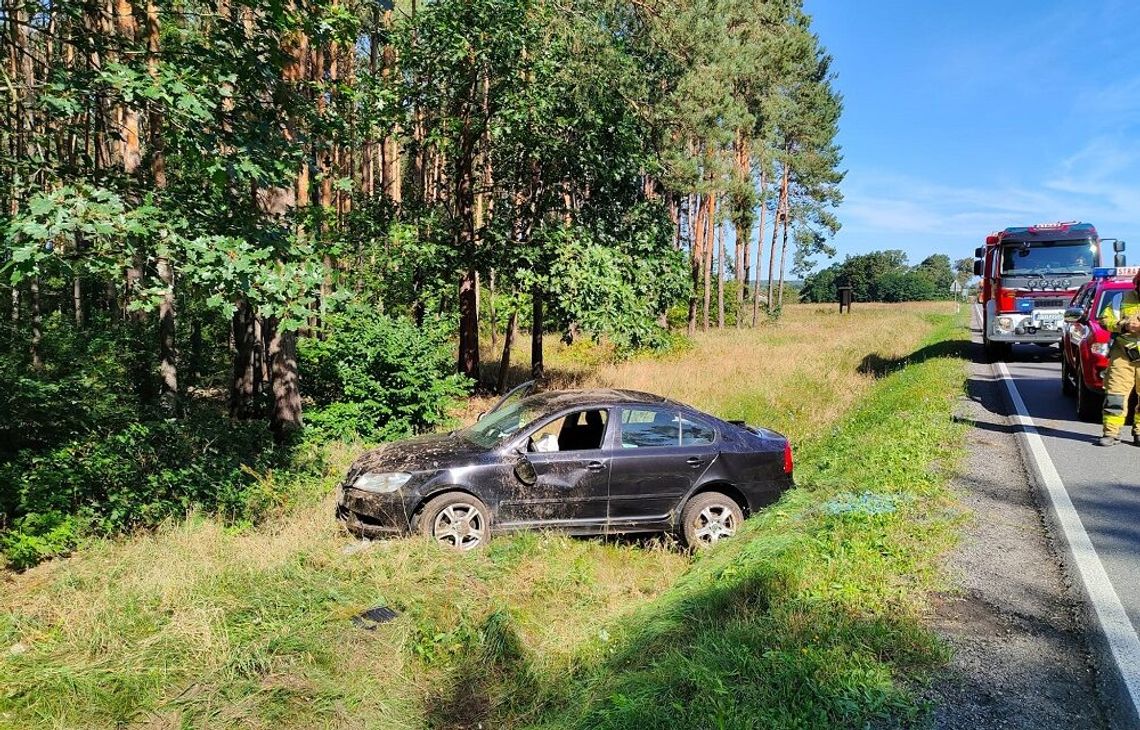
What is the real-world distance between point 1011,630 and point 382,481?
15.4ft

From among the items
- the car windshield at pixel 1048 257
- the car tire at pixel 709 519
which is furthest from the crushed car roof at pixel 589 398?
the car windshield at pixel 1048 257

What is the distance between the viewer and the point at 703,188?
24.6 meters

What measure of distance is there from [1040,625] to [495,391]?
13.8 meters

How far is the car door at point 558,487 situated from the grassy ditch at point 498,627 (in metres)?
0.26

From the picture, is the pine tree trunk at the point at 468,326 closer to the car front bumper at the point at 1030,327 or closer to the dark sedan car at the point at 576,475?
the dark sedan car at the point at 576,475

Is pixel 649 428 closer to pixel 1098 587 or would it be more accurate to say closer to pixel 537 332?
pixel 1098 587

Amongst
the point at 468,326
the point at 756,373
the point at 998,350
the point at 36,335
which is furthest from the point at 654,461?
the point at 998,350

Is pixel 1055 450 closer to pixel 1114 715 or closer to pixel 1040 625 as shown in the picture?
pixel 1040 625

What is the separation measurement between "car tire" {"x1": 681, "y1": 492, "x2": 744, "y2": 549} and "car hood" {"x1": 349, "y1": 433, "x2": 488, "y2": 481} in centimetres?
202

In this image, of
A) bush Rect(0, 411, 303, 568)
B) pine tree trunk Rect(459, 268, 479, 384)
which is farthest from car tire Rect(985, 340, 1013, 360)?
bush Rect(0, 411, 303, 568)

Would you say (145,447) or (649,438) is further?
(145,447)

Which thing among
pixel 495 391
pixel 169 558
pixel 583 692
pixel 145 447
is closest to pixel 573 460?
pixel 583 692

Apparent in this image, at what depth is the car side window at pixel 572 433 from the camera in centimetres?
650

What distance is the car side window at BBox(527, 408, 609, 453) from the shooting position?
6.50 metres
